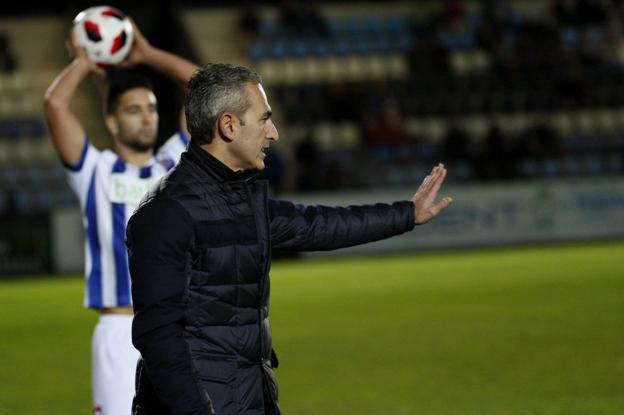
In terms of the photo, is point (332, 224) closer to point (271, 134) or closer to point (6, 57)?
point (271, 134)

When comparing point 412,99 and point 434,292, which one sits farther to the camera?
point 412,99

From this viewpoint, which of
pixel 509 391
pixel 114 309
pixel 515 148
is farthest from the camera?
pixel 515 148

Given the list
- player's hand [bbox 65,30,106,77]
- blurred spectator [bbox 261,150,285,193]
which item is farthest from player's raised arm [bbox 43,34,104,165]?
blurred spectator [bbox 261,150,285,193]

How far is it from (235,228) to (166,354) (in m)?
0.41

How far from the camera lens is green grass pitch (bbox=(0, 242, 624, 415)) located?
295 inches

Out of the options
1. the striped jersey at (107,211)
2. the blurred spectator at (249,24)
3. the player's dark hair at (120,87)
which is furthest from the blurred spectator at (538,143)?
the striped jersey at (107,211)

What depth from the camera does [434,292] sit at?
1376 cm

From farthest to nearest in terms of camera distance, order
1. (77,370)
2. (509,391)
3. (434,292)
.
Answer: (434,292) → (77,370) → (509,391)

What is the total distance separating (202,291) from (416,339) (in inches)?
279

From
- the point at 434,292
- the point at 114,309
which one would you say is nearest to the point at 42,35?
the point at 434,292

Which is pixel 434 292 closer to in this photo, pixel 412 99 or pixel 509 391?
pixel 509 391

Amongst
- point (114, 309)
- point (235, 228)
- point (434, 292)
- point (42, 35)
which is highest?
point (42, 35)

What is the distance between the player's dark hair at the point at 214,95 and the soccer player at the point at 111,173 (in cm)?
181

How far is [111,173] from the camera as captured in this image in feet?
16.6
